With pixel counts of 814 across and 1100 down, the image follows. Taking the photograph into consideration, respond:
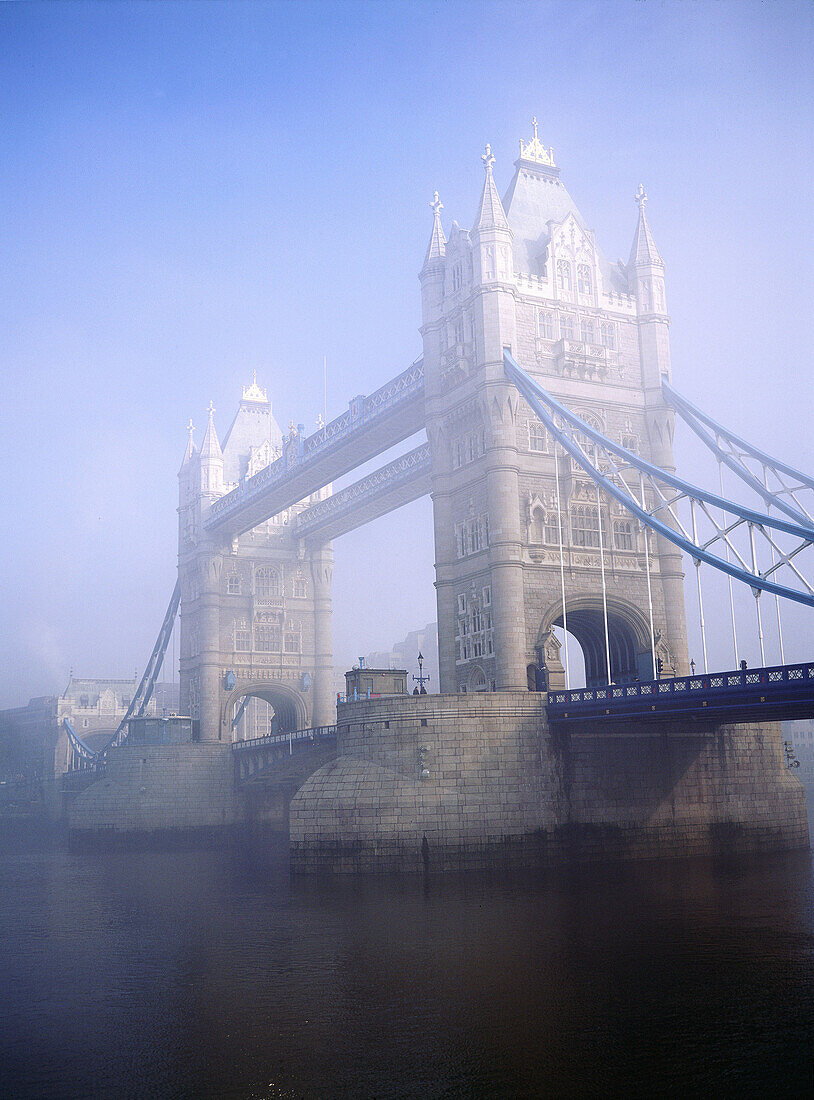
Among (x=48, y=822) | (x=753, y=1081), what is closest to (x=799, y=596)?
(x=753, y=1081)

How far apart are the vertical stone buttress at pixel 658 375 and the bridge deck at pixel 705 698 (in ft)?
28.2

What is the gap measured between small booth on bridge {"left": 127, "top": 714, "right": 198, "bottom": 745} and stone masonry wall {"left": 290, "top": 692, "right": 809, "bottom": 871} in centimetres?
3528

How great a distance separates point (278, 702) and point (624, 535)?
1745 inches

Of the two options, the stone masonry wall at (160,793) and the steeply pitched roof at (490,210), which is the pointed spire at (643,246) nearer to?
the steeply pitched roof at (490,210)

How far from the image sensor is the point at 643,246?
5862cm

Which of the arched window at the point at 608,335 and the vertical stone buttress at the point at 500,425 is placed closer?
the vertical stone buttress at the point at 500,425

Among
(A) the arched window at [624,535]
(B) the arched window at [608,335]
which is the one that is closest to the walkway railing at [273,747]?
(A) the arched window at [624,535]

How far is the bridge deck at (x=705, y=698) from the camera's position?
119ft

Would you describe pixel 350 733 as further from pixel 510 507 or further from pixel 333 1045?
pixel 333 1045

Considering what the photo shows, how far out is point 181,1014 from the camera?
2248 centimetres

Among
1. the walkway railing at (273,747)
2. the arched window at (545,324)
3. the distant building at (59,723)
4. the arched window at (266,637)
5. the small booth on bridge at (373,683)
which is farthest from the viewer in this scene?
the distant building at (59,723)

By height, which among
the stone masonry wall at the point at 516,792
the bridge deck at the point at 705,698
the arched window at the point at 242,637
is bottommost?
the stone masonry wall at the point at 516,792

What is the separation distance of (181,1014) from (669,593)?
3677 cm

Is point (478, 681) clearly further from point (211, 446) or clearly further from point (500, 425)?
point (211, 446)
